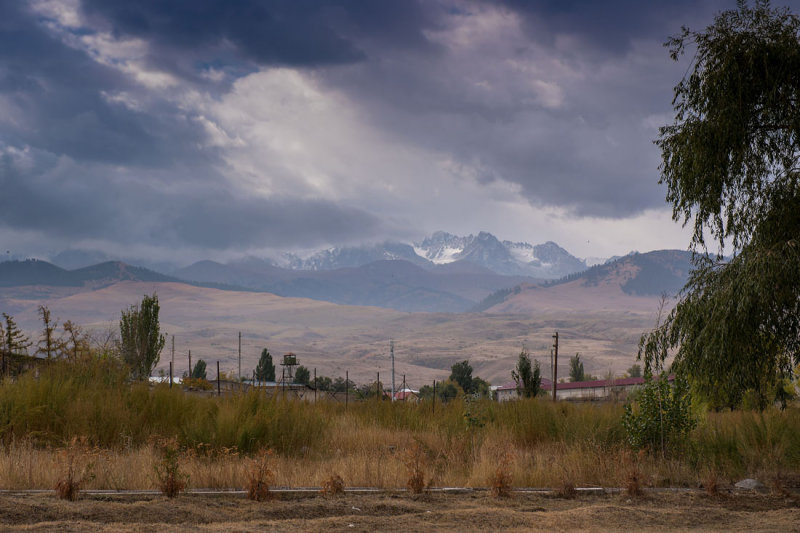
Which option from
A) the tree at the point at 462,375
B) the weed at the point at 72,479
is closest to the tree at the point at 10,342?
the weed at the point at 72,479

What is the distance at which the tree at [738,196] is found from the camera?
10.5 meters

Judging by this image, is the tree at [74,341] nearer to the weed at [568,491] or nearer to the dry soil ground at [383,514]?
the dry soil ground at [383,514]

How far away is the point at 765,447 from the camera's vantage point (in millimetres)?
12344

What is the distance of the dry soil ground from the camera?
6406 millimetres

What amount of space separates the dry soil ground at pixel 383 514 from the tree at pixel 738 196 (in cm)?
297

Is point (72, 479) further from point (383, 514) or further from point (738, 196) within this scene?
point (738, 196)

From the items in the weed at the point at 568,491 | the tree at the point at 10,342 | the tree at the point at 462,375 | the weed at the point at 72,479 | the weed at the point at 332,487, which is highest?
the tree at the point at 10,342

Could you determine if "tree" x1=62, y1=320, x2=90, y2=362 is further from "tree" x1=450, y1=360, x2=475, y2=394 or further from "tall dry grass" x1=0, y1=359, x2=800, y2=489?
"tree" x1=450, y1=360, x2=475, y2=394

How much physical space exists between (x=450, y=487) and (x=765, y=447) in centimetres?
686

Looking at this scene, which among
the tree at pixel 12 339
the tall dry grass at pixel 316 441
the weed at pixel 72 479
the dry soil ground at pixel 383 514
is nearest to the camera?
the dry soil ground at pixel 383 514

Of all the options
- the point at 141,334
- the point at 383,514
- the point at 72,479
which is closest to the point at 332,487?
the point at 383,514

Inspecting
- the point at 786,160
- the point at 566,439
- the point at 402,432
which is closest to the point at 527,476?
the point at 566,439

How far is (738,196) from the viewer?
39.8ft

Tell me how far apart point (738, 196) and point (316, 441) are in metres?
8.52
